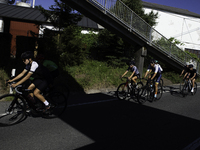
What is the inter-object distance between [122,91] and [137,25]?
22.1 ft

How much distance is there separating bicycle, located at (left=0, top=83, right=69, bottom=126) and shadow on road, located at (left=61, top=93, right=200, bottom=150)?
1.48ft

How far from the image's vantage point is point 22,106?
4.91m

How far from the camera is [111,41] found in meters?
17.2

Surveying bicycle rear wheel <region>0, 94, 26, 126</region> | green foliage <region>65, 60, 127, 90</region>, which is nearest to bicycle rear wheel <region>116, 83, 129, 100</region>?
green foliage <region>65, 60, 127, 90</region>

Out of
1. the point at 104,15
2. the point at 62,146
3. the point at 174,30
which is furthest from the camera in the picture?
the point at 174,30

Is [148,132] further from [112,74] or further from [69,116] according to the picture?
[112,74]

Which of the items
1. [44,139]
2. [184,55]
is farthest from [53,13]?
[184,55]

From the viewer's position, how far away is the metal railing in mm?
12084

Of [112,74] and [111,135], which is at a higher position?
[112,74]

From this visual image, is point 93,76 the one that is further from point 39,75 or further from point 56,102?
point 39,75

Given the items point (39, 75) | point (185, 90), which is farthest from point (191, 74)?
point (39, 75)

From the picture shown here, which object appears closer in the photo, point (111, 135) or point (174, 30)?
point (111, 135)

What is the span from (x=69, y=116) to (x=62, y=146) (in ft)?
6.21

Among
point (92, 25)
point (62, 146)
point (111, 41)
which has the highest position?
point (92, 25)
